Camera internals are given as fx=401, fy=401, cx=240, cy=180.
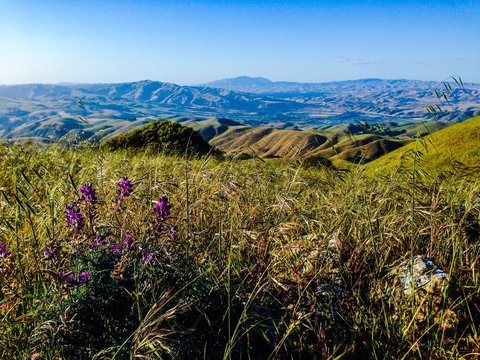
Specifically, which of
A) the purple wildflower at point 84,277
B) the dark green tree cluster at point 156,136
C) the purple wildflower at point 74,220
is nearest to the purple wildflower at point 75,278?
the purple wildflower at point 84,277

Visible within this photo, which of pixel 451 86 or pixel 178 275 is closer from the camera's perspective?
pixel 178 275

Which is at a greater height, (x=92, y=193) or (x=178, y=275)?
(x=92, y=193)

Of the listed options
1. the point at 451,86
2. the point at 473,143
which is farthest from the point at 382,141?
the point at 451,86

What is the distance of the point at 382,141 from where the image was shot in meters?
161

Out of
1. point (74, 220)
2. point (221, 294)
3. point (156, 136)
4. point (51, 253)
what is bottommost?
point (156, 136)

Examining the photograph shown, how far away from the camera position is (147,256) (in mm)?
3129

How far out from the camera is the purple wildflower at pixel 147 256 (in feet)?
9.72

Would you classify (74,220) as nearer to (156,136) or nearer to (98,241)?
(98,241)

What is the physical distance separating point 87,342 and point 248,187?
10.2ft

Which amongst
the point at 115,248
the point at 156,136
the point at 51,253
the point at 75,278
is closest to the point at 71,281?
the point at 75,278

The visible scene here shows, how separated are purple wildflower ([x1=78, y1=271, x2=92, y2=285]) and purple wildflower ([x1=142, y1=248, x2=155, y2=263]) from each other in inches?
16.2

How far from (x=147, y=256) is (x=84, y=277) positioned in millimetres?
476

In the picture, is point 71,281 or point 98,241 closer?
point 71,281

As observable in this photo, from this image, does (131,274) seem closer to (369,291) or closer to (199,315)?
(199,315)
